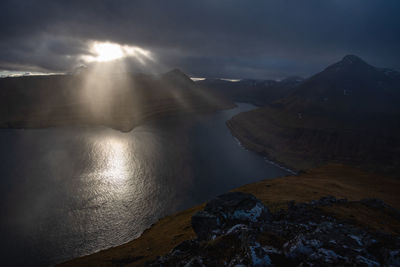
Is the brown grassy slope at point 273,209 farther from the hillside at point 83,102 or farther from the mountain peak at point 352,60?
the mountain peak at point 352,60

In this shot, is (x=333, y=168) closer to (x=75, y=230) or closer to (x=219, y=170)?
(x=219, y=170)

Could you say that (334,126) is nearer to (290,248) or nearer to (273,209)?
(273,209)

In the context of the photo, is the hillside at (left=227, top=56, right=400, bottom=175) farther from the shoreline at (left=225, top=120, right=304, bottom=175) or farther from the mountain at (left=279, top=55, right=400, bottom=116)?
the shoreline at (left=225, top=120, right=304, bottom=175)

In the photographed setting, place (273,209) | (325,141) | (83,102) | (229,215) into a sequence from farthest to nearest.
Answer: (83,102)
(325,141)
(273,209)
(229,215)

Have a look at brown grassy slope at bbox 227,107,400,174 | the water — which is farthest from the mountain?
the water

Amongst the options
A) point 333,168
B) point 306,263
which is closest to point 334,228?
point 306,263

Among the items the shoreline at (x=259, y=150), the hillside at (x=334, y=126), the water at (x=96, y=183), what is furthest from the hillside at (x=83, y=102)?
the hillside at (x=334, y=126)

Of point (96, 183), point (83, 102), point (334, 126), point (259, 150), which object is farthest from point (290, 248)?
point (83, 102)
